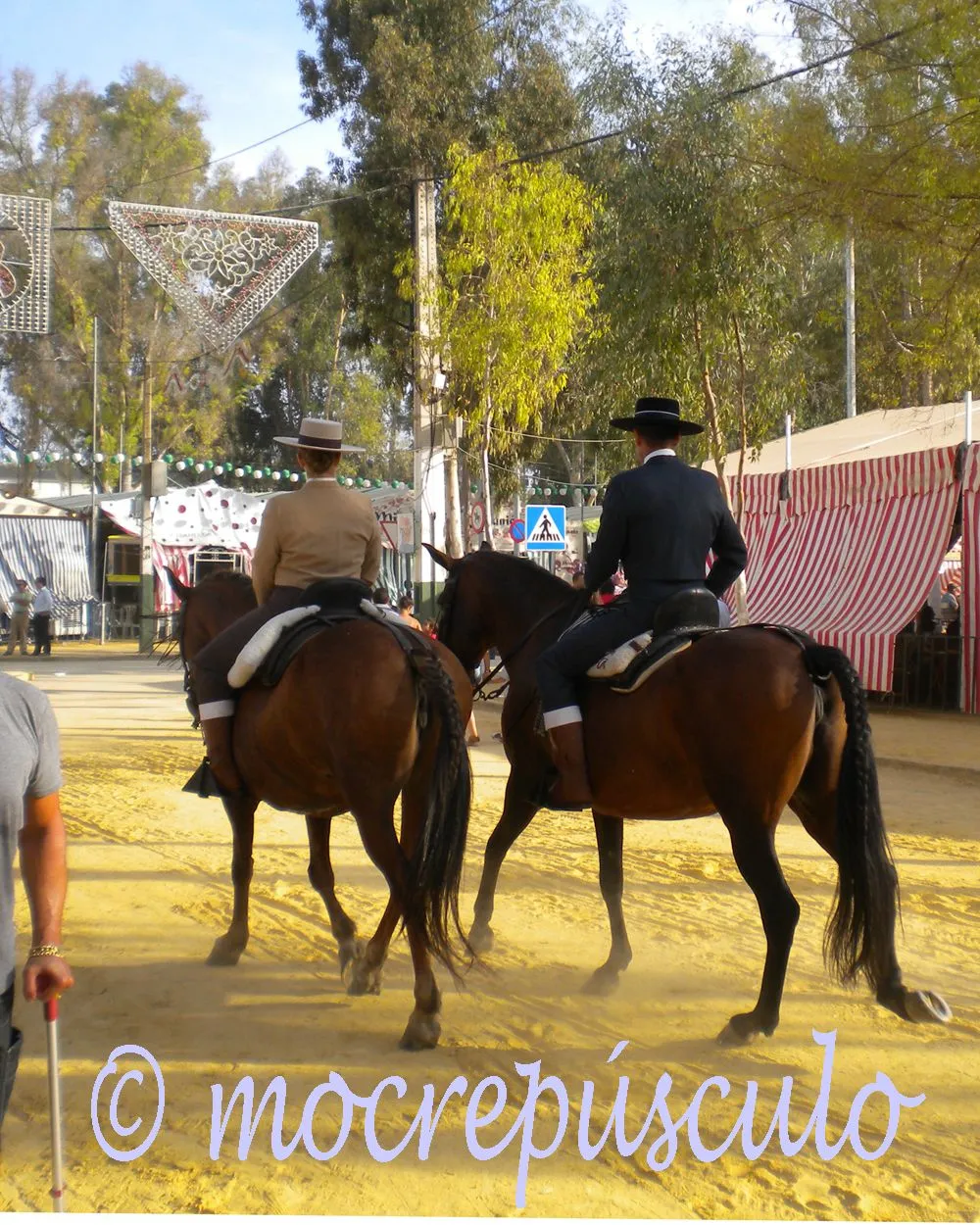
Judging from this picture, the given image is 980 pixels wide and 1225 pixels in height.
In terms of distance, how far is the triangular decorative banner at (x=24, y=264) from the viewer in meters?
17.8

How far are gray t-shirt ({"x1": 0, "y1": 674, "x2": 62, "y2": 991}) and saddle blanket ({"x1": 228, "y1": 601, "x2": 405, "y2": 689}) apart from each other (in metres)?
2.30

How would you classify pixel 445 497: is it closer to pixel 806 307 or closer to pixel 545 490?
pixel 806 307

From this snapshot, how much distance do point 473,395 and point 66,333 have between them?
95.2 feet

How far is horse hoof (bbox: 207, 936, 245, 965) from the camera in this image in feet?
19.2

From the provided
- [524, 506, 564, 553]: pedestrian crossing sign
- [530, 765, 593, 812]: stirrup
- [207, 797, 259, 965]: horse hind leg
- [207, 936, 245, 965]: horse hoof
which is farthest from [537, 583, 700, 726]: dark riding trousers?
[524, 506, 564, 553]: pedestrian crossing sign

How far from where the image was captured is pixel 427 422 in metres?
22.1

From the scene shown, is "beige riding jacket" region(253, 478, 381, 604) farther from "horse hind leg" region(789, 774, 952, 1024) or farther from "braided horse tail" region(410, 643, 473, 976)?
"horse hind leg" region(789, 774, 952, 1024)

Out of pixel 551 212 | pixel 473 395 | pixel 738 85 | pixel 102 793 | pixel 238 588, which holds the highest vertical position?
pixel 738 85

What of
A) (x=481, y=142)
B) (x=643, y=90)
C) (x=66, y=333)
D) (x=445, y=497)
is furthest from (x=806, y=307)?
(x=66, y=333)

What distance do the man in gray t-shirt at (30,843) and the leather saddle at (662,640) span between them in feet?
8.83

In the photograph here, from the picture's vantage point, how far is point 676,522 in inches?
217

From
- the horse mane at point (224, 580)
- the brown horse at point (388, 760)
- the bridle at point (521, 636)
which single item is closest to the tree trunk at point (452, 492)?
the horse mane at point (224, 580)

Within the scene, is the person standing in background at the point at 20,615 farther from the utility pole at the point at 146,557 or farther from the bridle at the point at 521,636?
the bridle at the point at 521,636

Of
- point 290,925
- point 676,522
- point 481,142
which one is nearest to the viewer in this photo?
point 676,522
